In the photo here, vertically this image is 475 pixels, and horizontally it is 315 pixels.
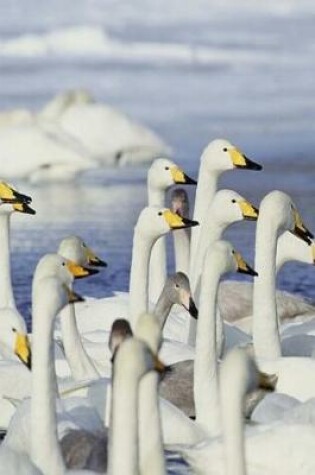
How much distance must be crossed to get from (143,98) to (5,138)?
20.3 feet

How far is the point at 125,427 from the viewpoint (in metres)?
7.75

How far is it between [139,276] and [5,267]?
142 centimetres

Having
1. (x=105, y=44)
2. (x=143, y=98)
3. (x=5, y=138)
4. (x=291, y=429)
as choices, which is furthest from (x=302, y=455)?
(x=105, y=44)

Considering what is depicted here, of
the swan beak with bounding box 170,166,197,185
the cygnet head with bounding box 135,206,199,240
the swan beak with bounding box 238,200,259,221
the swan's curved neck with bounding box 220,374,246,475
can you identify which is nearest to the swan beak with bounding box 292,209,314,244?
the swan beak with bounding box 238,200,259,221

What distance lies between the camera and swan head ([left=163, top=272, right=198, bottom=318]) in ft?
38.2

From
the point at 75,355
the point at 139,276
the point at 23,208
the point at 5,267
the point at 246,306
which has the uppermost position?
the point at 23,208

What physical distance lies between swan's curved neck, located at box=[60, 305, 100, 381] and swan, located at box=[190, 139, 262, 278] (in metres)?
2.48

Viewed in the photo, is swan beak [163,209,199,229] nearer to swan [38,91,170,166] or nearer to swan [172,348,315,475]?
swan [172,348,315,475]

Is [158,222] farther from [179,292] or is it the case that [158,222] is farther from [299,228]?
[299,228]

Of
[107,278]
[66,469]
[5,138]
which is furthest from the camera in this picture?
[5,138]

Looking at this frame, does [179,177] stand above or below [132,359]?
above

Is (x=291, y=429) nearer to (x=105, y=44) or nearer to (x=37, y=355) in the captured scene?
(x=37, y=355)

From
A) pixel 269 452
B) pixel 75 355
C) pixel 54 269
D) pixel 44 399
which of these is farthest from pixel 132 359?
pixel 75 355

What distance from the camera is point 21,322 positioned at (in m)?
10.8
